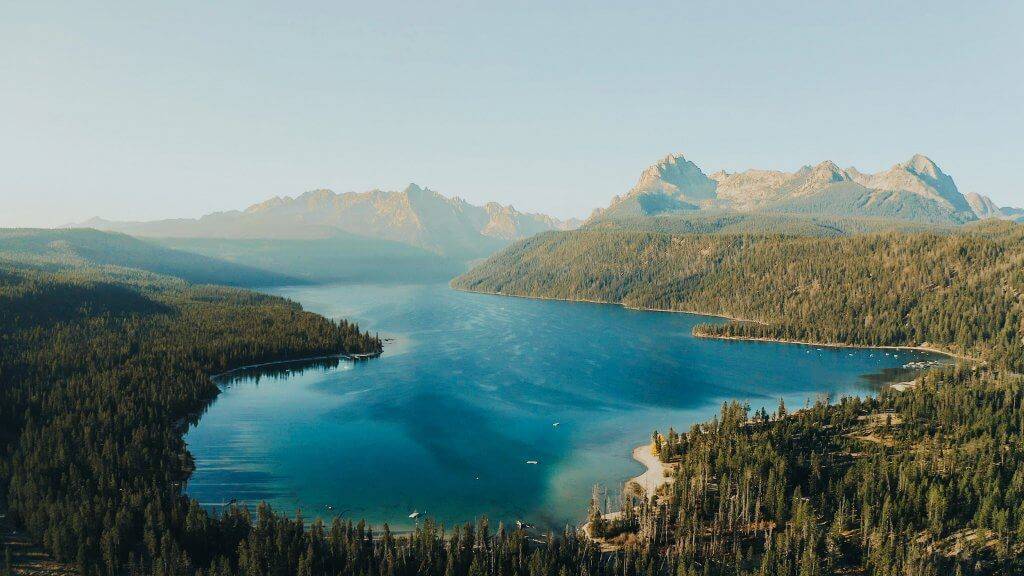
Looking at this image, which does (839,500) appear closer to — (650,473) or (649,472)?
(650,473)

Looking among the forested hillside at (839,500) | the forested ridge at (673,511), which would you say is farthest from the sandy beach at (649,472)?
the forested hillside at (839,500)

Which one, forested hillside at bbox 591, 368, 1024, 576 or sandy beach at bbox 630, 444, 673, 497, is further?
sandy beach at bbox 630, 444, 673, 497

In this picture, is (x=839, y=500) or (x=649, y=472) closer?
(x=839, y=500)

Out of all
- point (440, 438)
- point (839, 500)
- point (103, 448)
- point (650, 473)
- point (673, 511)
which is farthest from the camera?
point (440, 438)

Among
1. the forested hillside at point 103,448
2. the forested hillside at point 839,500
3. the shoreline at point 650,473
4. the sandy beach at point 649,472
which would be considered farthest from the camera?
the sandy beach at point 649,472

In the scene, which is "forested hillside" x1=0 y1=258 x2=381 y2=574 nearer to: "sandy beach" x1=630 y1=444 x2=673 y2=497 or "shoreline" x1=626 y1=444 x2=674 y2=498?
"shoreline" x1=626 y1=444 x2=674 y2=498

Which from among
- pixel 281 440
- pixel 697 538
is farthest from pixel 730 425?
pixel 281 440

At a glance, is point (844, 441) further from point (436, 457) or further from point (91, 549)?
point (91, 549)

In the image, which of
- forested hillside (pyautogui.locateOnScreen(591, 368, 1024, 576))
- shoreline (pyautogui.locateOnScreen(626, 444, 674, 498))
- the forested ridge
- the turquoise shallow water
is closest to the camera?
the forested ridge

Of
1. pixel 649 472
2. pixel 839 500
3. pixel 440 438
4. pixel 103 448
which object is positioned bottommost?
pixel 440 438

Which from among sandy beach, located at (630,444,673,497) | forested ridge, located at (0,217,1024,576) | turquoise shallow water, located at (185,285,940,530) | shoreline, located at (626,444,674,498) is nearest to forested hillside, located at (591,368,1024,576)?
forested ridge, located at (0,217,1024,576)

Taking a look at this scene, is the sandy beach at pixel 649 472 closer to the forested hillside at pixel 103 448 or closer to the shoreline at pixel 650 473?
the shoreline at pixel 650 473

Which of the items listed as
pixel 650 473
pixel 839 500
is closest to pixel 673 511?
pixel 650 473
